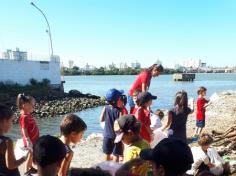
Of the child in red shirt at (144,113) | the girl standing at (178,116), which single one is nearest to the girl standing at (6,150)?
the child in red shirt at (144,113)

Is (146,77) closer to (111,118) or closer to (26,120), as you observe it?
(111,118)

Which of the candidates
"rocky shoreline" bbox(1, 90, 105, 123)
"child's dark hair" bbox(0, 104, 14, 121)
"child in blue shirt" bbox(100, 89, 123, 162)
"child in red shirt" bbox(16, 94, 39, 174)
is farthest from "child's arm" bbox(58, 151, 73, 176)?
"rocky shoreline" bbox(1, 90, 105, 123)

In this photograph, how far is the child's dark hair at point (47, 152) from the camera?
3.10 metres

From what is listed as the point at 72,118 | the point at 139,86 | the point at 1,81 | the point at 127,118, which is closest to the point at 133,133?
the point at 127,118

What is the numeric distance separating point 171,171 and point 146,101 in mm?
3613

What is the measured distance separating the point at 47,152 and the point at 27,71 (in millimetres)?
42020

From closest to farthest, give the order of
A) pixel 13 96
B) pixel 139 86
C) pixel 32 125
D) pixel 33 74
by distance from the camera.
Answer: pixel 32 125 < pixel 139 86 < pixel 13 96 < pixel 33 74

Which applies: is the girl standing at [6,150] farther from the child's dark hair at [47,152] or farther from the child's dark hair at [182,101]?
the child's dark hair at [182,101]

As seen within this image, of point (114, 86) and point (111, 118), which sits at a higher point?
point (111, 118)

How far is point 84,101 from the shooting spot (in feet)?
143

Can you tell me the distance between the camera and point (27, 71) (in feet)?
145

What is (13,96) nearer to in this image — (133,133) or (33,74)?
(33,74)

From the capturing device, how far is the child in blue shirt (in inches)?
242

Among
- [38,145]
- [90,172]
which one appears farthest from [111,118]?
[38,145]
